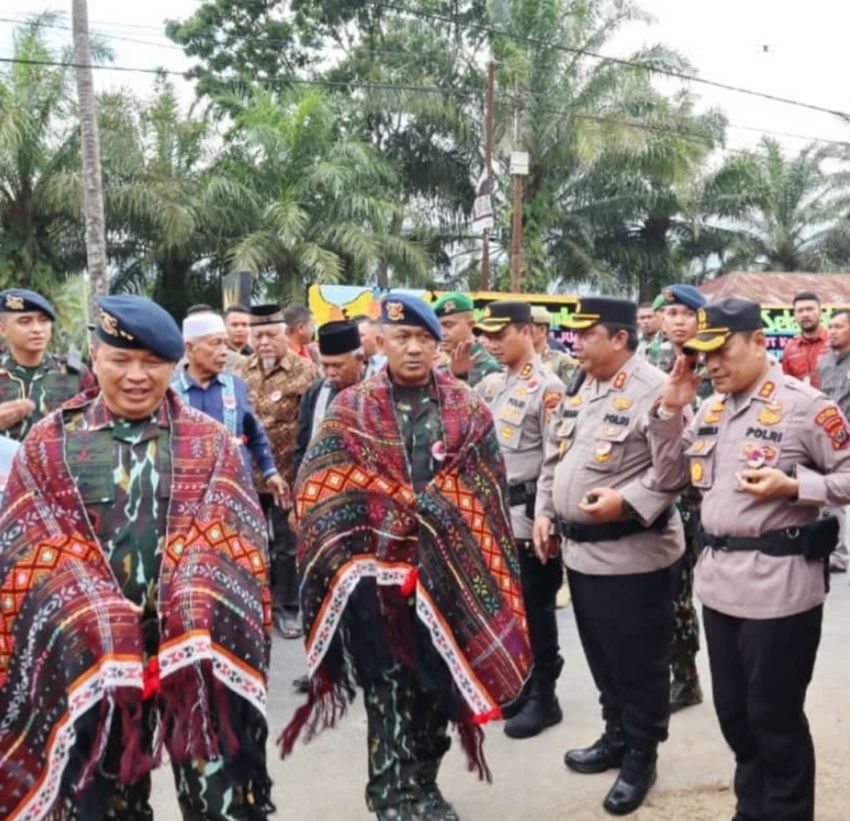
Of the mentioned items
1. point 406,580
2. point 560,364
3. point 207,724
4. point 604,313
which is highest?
point 604,313

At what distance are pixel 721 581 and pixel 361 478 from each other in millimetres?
1209

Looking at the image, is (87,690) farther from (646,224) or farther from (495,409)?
(646,224)

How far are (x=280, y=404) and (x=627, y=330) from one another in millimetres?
2749

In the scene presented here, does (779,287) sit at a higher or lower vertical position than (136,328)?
lower

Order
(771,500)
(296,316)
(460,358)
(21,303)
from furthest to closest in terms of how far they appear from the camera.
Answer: (296,316) < (460,358) < (21,303) < (771,500)

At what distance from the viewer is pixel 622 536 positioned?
11.6ft

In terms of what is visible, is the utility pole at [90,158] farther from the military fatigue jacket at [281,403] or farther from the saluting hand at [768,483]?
the saluting hand at [768,483]

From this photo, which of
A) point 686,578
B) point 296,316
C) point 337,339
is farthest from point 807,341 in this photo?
point 337,339

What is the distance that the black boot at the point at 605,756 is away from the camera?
3.84m

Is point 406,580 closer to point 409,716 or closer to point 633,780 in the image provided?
point 409,716

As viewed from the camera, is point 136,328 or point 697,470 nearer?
point 136,328

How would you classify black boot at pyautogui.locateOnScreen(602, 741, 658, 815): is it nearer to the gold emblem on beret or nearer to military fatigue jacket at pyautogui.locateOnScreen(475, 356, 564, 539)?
military fatigue jacket at pyautogui.locateOnScreen(475, 356, 564, 539)

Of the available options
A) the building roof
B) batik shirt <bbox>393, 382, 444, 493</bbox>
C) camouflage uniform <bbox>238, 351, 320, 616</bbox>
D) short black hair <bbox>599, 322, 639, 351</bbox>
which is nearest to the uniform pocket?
short black hair <bbox>599, 322, 639, 351</bbox>

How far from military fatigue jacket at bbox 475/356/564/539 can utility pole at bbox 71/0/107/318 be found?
10547 mm
